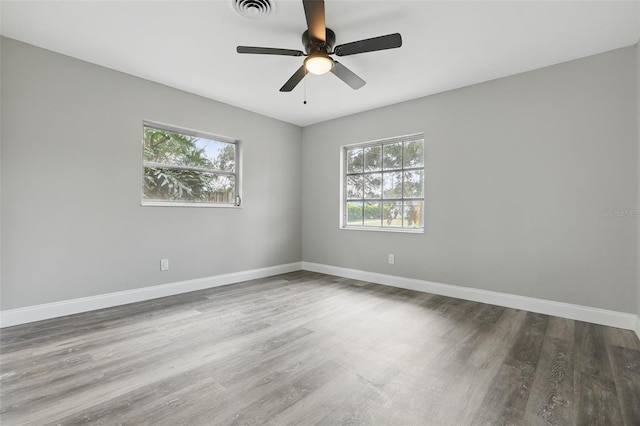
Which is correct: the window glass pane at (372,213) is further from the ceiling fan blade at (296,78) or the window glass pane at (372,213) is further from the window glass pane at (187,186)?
the ceiling fan blade at (296,78)

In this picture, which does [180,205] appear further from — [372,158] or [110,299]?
[372,158]

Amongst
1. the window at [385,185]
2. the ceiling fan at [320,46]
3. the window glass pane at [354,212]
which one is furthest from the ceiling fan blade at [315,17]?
the window glass pane at [354,212]

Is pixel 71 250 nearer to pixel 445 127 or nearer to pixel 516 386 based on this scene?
pixel 516 386

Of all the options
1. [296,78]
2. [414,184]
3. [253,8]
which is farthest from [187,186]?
[414,184]

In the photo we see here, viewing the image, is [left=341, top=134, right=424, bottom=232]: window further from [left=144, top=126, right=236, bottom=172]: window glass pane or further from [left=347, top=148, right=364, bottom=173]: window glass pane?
[left=144, top=126, right=236, bottom=172]: window glass pane

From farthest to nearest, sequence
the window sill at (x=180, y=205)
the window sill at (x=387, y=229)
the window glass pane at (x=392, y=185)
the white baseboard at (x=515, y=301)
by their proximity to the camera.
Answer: the window glass pane at (x=392, y=185) < the window sill at (x=387, y=229) < the window sill at (x=180, y=205) < the white baseboard at (x=515, y=301)

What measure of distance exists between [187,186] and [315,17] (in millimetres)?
2832

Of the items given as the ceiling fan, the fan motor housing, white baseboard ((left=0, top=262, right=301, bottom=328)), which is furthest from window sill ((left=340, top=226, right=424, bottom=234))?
the fan motor housing

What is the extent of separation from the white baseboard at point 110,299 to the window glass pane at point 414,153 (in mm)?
2874

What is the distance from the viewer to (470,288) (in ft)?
11.8

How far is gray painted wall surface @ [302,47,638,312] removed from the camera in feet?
9.16

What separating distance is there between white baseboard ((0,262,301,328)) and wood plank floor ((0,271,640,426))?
13cm

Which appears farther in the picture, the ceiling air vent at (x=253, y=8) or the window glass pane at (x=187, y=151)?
the window glass pane at (x=187, y=151)

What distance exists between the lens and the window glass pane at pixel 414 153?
4145 millimetres
